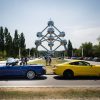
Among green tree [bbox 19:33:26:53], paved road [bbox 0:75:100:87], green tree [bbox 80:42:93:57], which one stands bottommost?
paved road [bbox 0:75:100:87]

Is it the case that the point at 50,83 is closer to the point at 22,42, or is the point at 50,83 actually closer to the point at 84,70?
the point at 84,70

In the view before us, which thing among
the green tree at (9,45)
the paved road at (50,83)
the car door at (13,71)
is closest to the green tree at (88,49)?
the green tree at (9,45)

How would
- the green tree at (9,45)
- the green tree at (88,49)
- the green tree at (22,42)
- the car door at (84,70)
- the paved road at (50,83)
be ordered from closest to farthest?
the paved road at (50,83) → the car door at (84,70) → the green tree at (9,45) → the green tree at (88,49) → the green tree at (22,42)

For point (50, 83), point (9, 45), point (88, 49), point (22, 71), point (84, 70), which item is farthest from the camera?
point (88, 49)

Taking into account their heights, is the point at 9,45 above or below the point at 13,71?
above

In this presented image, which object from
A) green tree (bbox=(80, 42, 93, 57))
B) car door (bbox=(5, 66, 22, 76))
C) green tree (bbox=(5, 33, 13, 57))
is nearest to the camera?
car door (bbox=(5, 66, 22, 76))

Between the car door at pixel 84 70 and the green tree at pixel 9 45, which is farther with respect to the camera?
the green tree at pixel 9 45

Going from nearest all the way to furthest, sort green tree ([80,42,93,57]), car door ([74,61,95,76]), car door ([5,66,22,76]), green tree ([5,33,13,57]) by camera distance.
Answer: car door ([5,66,22,76]) → car door ([74,61,95,76]) → green tree ([5,33,13,57]) → green tree ([80,42,93,57])

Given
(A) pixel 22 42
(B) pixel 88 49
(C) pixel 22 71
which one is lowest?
(C) pixel 22 71

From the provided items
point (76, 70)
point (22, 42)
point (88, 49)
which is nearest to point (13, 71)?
point (76, 70)

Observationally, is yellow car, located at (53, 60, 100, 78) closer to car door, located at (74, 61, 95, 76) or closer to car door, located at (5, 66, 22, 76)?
car door, located at (74, 61, 95, 76)

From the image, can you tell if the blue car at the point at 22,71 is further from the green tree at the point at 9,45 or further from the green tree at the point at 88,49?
the green tree at the point at 88,49

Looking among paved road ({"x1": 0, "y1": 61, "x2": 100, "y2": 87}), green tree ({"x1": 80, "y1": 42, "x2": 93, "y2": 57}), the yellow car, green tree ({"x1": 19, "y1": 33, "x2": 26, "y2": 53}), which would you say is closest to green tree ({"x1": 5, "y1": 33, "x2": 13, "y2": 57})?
green tree ({"x1": 19, "y1": 33, "x2": 26, "y2": 53})

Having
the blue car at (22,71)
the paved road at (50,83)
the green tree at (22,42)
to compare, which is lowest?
the paved road at (50,83)
